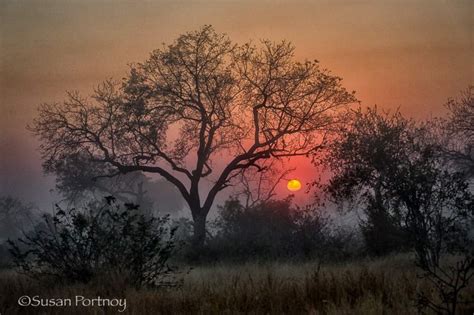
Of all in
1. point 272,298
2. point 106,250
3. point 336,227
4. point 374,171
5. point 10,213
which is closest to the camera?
point 272,298

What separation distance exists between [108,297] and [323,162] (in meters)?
13.4

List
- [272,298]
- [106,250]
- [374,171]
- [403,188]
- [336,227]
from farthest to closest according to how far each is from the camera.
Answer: [336,227]
[374,171]
[403,188]
[106,250]
[272,298]

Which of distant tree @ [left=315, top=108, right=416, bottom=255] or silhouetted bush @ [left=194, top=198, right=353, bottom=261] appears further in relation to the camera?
silhouetted bush @ [left=194, top=198, right=353, bottom=261]

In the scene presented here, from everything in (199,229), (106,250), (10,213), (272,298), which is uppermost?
(10,213)

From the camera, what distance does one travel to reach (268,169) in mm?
28469

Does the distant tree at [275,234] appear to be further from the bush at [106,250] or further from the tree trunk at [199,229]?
the bush at [106,250]

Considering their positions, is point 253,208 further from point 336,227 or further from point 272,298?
point 272,298

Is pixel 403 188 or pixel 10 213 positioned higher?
pixel 10 213

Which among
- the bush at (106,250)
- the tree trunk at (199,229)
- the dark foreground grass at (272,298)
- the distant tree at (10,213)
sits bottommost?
the dark foreground grass at (272,298)

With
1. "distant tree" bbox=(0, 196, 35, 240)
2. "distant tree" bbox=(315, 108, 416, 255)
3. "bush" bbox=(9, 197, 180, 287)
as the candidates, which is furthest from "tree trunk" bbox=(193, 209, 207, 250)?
"distant tree" bbox=(0, 196, 35, 240)

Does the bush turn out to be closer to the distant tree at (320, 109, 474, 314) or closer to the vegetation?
the vegetation

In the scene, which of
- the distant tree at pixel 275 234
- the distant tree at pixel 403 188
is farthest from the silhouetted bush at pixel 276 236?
the distant tree at pixel 403 188

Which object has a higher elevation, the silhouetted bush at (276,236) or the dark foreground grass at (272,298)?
the silhouetted bush at (276,236)

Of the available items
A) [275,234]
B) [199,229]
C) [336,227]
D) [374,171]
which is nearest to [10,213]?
[199,229]
